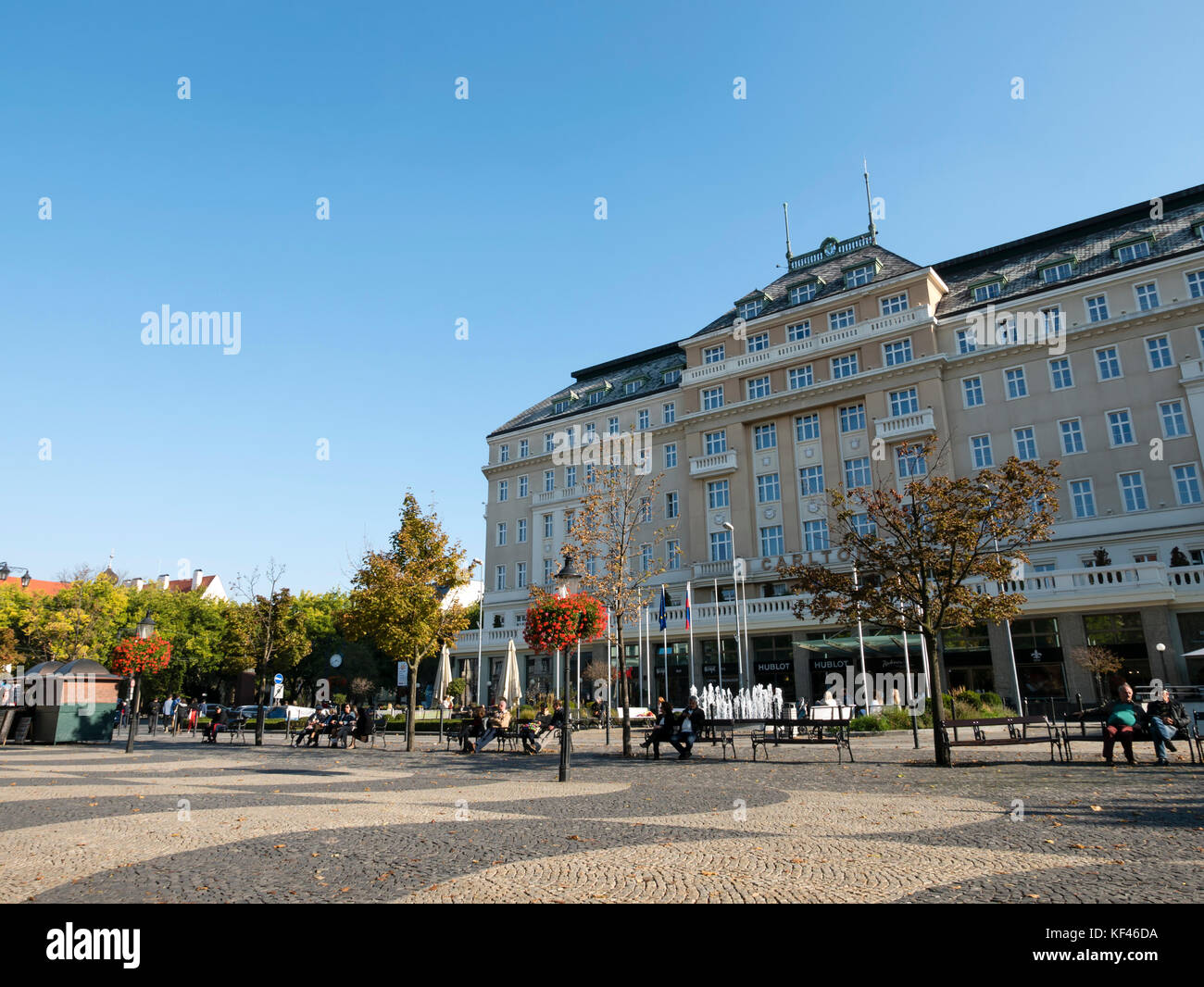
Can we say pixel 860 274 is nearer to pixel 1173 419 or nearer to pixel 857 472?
pixel 857 472

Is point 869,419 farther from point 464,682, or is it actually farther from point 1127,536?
point 464,682

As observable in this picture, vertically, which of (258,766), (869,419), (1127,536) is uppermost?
(869,419)

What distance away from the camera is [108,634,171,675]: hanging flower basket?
76.9 feet

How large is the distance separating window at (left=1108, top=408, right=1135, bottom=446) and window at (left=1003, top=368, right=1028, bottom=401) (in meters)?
4.21

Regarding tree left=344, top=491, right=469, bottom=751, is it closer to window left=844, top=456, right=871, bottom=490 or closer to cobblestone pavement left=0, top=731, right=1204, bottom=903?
cobblestone pavement left=0, top=731, right=1204, bottom=903

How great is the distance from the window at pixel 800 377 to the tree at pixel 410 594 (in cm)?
2843

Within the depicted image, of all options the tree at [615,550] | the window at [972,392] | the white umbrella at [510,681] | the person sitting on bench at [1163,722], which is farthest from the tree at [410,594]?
the window at [972,392]

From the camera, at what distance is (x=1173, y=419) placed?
3641 centimetres

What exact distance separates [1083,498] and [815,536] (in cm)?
1344

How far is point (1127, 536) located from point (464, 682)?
127ft

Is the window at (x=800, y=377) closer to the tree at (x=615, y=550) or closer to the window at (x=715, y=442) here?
the window at (x=715, y=442)

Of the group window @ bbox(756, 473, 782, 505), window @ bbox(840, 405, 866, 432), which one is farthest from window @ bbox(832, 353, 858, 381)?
window @ bbox(756, 473, 782, 505)
